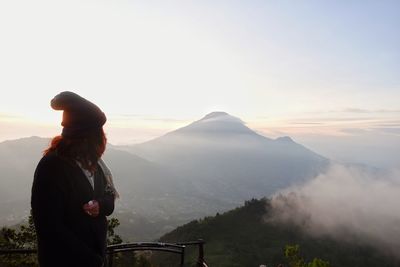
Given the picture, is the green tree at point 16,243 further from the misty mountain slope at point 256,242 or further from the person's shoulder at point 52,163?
the misty mountain slope at point 256,242

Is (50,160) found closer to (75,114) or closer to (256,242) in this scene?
(75,114)

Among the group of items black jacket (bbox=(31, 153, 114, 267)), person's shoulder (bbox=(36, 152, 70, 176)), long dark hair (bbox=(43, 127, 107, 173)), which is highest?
long dark hair (bbox=(43, 127, 107, 173))

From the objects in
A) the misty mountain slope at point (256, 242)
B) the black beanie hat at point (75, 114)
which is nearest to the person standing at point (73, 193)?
the black beanie hat at point (75, 114)

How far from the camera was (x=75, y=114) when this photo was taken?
12.0 ft

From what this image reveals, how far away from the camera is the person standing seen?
333cm

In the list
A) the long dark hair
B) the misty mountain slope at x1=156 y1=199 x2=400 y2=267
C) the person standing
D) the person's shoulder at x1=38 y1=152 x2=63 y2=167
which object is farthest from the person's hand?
the misty mountain slope at x1=156 y1=199 x2=400 y2=267

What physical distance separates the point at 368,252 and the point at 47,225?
151837 millimetres

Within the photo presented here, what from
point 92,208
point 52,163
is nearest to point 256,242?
point 92,208

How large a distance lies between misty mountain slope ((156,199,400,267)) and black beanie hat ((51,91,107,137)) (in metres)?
101

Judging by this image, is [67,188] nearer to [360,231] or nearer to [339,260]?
[339,260]

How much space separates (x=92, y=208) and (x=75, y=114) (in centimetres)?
83

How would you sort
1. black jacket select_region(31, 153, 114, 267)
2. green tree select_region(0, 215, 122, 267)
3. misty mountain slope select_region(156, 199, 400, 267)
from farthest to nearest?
misty mountain slope select_region(156, 199, 400, 267), green tree select_region(0, 215, 122, 267), black jacket select_region(31, 153, 114, 267)

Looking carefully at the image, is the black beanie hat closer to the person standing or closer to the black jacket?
the person standing

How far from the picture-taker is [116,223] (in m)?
24.5
